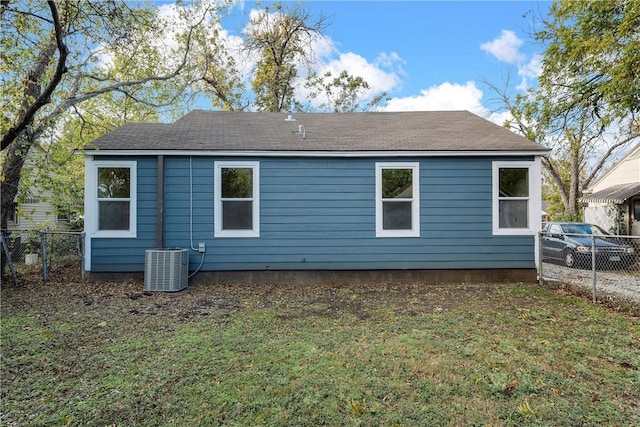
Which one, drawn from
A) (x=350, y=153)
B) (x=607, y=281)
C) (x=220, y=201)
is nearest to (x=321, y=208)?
(x=350, y=153)

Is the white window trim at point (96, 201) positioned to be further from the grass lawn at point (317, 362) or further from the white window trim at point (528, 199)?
the white window trim at point (528, 199)

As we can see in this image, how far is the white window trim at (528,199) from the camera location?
282 inches

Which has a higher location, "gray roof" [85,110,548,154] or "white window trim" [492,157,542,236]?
"gray roof" [85,110,548,154]

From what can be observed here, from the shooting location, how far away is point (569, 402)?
2.66 m

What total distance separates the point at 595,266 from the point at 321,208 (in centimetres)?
506

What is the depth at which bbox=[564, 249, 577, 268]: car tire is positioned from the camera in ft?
30.4

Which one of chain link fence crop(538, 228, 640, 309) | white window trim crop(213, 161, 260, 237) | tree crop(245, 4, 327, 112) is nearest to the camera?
chain link fence crop(538, 228, 640, 309)

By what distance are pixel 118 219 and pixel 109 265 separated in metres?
0.96

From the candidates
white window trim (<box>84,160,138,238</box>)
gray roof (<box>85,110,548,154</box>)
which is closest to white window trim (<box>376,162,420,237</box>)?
gray roof (<box>85,110,548,154</box>)

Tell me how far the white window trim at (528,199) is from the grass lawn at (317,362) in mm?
1880

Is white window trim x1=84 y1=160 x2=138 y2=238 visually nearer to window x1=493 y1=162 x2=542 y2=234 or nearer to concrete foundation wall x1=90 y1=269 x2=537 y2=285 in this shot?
concrete foundation wall x1=90 y1=269 x2=537 y2=285

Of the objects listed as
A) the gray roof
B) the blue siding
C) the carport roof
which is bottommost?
the blue siding

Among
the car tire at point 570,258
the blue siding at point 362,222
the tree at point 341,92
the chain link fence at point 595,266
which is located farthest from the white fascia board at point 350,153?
the tree at point 341,92

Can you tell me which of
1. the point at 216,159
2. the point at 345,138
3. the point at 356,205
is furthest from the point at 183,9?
the point at 356,205
